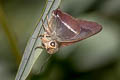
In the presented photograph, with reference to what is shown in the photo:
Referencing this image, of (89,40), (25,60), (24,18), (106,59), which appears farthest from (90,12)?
(25,60)

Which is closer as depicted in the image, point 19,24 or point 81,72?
point 81,72

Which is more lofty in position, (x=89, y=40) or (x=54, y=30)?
(x=54, y=30)

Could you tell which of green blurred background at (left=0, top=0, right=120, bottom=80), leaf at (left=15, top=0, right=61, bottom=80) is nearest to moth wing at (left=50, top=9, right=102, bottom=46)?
leaf at (left=15, top=0, right=61, bottom=80)

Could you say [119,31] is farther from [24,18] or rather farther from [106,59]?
[24,18]

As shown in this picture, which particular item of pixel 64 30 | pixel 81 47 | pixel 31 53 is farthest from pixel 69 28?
pixel 81 47

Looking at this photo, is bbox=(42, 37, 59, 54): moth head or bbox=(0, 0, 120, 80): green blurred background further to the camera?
bbox=(0, 0, 120, 80): green blurred background

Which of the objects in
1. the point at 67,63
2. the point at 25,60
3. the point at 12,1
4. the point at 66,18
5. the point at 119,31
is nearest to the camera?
the point at 25,60

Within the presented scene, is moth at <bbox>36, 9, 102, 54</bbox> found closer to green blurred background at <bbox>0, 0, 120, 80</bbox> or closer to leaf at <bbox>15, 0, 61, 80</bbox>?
leaf at <bbox>15, 0, 61, 80</bbox>
